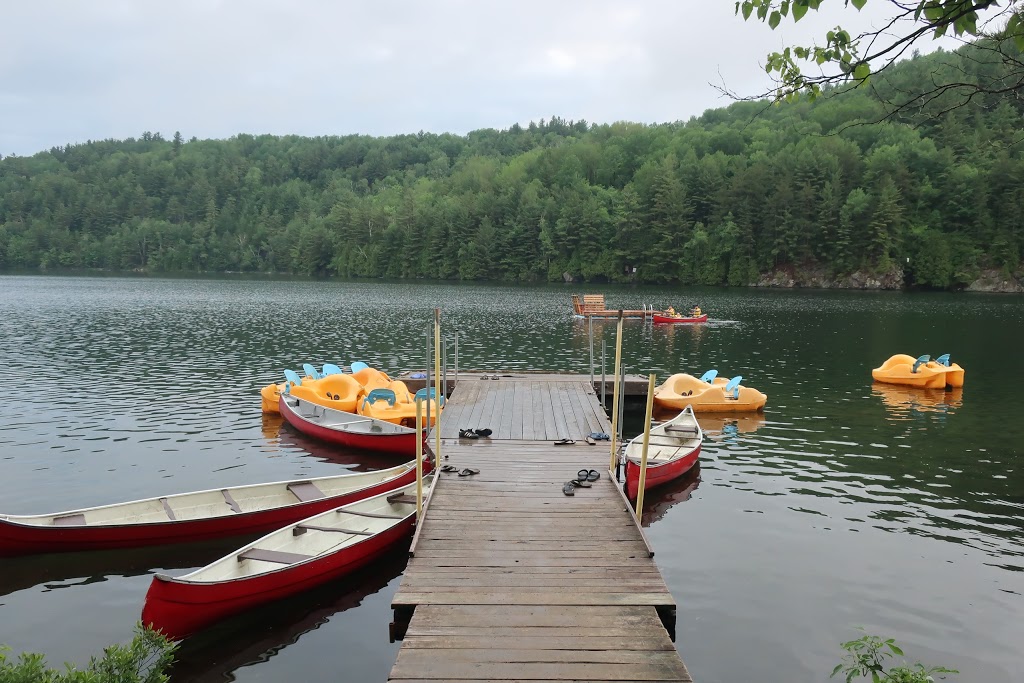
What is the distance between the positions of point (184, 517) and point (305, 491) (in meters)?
2.02

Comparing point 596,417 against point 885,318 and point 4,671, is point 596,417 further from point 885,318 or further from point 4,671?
point 885,318

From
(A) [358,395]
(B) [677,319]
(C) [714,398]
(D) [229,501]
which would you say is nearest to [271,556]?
(D) [229,501]

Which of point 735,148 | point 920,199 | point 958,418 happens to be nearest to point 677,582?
point 958,418

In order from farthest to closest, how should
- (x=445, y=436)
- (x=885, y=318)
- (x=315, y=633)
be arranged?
(x=885, y=318) → (x=445, y=436) → (x=315, y=633)

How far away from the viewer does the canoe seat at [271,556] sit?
9594 millimetres

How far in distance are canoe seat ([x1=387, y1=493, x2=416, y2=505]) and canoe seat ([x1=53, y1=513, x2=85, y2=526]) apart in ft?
15.8

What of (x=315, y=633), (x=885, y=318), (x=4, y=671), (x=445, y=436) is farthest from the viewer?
(x=885, y=318)

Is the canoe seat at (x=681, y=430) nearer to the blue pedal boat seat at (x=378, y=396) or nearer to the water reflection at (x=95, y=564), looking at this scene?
the blue pedal boat seat at (x=378, y=396)

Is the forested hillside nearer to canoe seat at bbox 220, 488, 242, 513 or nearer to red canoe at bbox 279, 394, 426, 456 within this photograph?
red canoe at bbox 279, 394, 426, 456

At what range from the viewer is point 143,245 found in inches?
6314

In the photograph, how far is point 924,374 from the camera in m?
26.1

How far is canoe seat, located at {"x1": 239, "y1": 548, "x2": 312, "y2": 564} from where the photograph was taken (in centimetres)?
959

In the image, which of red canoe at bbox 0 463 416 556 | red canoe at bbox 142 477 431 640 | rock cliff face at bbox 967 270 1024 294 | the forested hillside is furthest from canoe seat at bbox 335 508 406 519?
rock cliff face at bbox 967 270 1024 294

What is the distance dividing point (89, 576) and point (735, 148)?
138 metres
